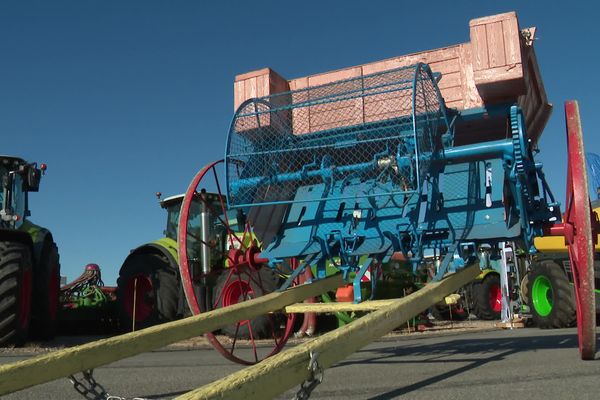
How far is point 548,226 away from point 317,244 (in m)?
1.93

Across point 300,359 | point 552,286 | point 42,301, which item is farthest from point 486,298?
point 300,359

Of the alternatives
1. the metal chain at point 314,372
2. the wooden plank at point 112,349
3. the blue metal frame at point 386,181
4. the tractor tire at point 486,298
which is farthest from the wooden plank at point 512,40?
the tractor tire at point 486,298

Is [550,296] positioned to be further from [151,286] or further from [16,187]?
[16,187]

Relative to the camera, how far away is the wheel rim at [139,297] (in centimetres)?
1085

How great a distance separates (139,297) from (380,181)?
7.11 meters

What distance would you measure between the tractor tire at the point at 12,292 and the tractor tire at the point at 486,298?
10375 millimetres

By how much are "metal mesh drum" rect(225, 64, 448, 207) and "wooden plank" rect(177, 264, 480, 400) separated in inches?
64.1

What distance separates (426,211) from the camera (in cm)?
533

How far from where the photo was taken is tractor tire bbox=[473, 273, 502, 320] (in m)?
14.5

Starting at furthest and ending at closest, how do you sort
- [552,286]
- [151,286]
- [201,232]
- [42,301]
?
[151,286], [201,232], [552,286], [42,301]

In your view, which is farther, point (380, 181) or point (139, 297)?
point (139, 297)

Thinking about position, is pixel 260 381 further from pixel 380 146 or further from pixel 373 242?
pixel 380 146

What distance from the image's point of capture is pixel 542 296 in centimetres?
1050

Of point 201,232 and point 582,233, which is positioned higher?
point 201,232
